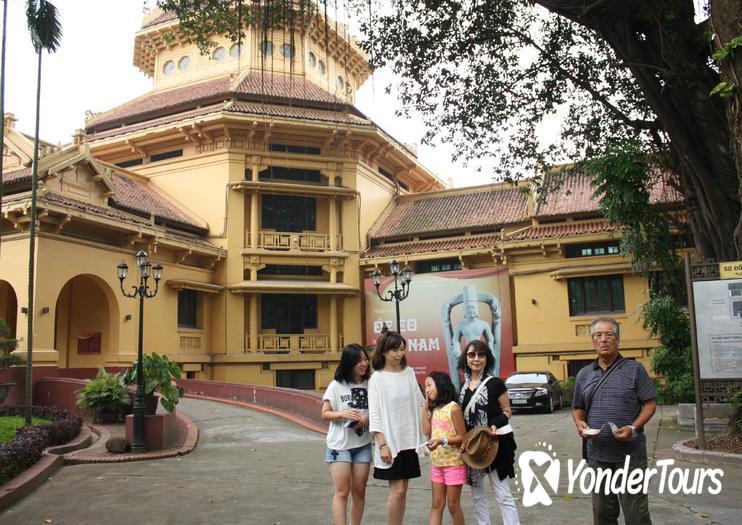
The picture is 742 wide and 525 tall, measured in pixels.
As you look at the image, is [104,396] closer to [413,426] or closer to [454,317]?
[413,426]

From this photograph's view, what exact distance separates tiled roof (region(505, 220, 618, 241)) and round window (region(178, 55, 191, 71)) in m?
16.9

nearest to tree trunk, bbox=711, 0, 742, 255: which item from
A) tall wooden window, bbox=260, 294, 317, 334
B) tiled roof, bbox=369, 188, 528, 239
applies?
tiled roof, bbox=369, 188, 528, 239

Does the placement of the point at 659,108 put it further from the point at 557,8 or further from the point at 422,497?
the point at 422,497

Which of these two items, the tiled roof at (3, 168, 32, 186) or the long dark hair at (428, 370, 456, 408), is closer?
the long dark hair at (428, 370, 456, 408)

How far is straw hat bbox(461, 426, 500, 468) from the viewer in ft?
16.6

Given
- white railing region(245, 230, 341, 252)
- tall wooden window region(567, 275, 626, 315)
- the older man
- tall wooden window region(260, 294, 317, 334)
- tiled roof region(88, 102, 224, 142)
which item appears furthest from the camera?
tall wooden window region(260, 294, 317, 334)

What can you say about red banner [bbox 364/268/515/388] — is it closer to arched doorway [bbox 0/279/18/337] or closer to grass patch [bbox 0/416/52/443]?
arched doorway [bbox 0/279/18/337]

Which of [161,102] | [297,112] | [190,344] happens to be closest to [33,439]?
[190,344]

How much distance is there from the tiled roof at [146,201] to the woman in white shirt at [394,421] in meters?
19.4

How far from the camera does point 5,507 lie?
25.6 feet

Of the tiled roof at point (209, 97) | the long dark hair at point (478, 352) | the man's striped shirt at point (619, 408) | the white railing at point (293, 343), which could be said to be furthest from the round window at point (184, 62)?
the man's striped shirt at point (619, 408)

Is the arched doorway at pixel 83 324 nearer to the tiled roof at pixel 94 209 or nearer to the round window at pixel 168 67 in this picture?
the tiled roof at pixel 94 209

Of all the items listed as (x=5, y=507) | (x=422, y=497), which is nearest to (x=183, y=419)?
(x=5, y=507)

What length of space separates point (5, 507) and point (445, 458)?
5684mm
